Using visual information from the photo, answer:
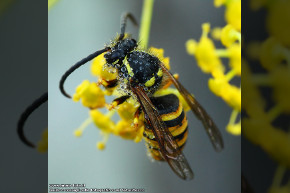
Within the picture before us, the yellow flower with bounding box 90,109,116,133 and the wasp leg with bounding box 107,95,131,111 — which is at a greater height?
the wasp leg with bounding box 107,95,131,111

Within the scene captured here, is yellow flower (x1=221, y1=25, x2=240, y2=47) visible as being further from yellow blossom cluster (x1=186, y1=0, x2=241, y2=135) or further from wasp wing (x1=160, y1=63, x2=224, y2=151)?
wasp wing (x1=160, y1=63, x2=224, y2=151)
